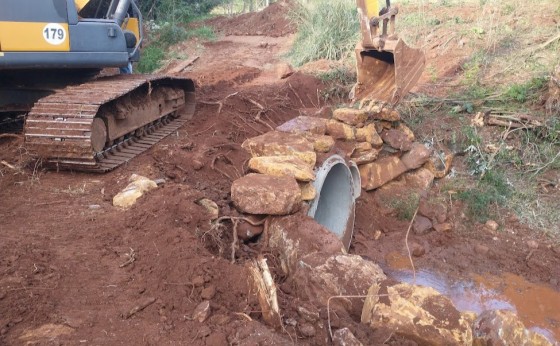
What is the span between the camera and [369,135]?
610 centimetres

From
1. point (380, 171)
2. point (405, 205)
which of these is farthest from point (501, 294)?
point (380, 171)

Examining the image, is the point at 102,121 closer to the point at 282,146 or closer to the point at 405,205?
the point at 282,146

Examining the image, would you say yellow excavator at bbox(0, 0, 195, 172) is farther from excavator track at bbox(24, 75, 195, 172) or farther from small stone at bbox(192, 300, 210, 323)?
small stone at bbox(192, 300, 210, 323)

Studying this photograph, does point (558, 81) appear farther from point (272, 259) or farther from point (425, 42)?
point (272, 259)

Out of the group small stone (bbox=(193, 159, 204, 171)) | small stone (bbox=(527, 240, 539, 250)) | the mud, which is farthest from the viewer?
small stone (bbox=(527, 240, 539, 250))

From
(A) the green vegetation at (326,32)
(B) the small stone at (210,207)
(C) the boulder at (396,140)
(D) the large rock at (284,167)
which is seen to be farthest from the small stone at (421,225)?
(A) the green vegetation at (326,32)

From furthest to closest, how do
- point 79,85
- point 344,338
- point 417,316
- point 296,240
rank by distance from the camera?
point 79,85 < point 296,240 < point 417,316 < point 344,338

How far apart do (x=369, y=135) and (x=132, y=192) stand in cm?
316

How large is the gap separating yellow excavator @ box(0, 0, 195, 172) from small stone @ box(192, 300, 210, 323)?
222 centimetres

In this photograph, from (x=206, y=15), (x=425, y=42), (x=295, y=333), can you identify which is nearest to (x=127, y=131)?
(x=295, y=333)

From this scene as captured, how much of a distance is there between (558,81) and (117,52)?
17.8 feet

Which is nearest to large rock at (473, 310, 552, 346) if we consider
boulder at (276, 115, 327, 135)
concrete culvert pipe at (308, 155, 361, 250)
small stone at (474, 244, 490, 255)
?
concrete culvert pipe at (308, 155, 361, 250)

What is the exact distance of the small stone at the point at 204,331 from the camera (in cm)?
243

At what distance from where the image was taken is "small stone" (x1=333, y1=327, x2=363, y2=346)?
2502mm
